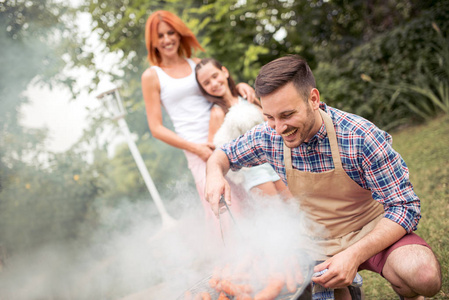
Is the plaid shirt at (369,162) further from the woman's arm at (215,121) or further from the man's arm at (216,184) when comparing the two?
the woman's arm at (215,121)

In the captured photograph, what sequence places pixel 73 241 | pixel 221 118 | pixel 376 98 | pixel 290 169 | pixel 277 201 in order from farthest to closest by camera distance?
pixel 376 98 → pixel 73 241 → pixel 221 118 → pixel 277 201 → pixel 290 169

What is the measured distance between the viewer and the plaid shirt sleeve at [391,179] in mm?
1620

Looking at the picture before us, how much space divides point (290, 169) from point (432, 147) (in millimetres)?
3889

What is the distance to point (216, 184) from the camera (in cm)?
193

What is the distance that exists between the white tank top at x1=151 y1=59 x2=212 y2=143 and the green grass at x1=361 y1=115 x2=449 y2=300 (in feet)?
5.77

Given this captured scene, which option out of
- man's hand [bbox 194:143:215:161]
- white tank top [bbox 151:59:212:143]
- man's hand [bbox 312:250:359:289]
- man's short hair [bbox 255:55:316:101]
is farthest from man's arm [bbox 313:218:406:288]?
white tank top [bbox 151:59:212:143]

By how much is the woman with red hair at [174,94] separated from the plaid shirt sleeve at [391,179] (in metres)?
1.47

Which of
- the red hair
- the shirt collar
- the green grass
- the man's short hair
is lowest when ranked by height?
the green grass

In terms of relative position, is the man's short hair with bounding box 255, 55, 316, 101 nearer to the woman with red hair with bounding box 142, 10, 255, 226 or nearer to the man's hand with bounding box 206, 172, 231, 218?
the man's hand with bounding box 206, 172, 231, 218

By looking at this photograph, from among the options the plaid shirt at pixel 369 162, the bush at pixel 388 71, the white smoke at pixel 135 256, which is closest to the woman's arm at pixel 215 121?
the white smoke at pixel 135 256

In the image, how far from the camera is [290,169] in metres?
1.96

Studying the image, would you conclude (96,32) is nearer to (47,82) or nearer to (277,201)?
(47,82)

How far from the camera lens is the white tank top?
9.72ft

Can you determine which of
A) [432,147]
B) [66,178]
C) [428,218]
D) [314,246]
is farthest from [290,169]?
[66,178]
